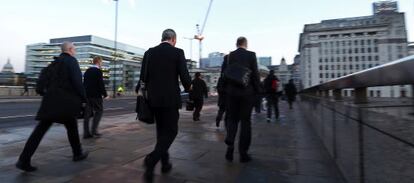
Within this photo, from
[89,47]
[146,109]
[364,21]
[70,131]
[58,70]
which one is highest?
[364,21]

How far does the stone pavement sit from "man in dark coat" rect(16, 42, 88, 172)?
0.55 ft

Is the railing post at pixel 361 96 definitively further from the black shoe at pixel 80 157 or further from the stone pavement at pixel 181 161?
the black shoe at pixel 80 157

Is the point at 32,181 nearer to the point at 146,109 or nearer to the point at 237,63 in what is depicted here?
the point at 146,109

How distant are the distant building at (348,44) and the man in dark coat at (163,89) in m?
122

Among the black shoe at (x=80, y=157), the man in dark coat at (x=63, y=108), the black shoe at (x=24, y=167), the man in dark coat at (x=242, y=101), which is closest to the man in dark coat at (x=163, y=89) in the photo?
the man in dark coat at (x=242, y=101)

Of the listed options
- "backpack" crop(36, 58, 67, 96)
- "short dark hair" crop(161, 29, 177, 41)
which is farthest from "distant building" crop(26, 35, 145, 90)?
Answer: "short dark hair" crop(161, 29, 177, 41)

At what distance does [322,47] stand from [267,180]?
5194 inches

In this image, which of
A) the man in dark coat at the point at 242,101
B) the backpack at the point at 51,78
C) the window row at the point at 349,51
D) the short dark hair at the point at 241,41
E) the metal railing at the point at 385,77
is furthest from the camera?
the window row at the point at 349,51

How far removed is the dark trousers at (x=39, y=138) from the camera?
146 inches

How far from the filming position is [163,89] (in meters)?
3.49

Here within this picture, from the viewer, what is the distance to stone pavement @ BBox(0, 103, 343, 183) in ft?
11.6

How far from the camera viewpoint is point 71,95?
4.03 metres

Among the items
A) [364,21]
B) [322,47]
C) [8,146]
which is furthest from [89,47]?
[8,146]

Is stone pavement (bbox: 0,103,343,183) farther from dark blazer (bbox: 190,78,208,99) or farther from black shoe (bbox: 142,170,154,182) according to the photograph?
dark blazer (bbox: 190,78,208,99)
